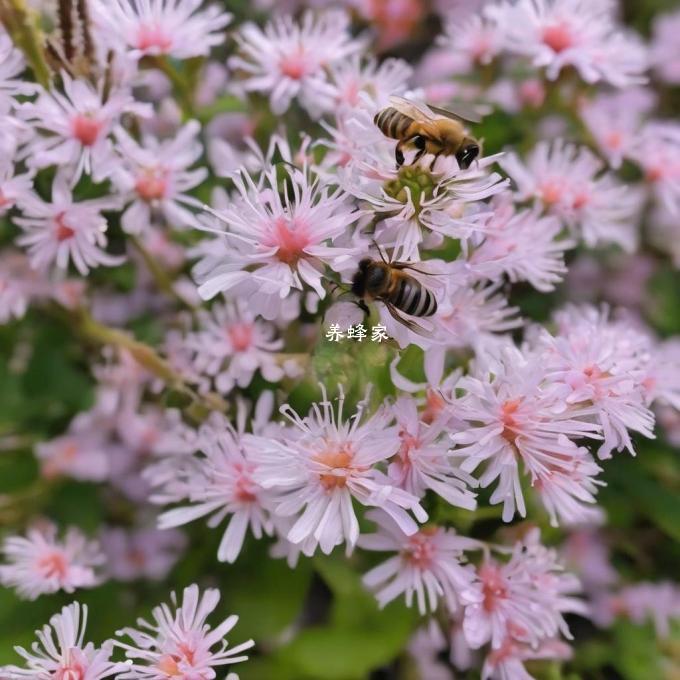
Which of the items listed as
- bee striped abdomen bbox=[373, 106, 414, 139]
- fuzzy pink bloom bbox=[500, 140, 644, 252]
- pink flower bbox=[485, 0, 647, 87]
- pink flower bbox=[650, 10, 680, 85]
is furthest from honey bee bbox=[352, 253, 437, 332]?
pink flower bbox=[650, 10, 680, 85]

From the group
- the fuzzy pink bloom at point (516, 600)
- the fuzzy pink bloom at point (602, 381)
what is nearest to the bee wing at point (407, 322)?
the fuzzy pink bloom at point (602, 381)

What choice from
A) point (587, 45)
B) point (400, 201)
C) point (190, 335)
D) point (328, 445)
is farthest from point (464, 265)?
point (587, 45)

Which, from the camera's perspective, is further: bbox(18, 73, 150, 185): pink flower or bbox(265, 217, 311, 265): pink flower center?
bbox(18, 73, 150, 185): pink flower

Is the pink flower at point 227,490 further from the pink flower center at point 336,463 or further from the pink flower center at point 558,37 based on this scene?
the pink flower center at point 558,37

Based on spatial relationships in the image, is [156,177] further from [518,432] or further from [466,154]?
[518,432]

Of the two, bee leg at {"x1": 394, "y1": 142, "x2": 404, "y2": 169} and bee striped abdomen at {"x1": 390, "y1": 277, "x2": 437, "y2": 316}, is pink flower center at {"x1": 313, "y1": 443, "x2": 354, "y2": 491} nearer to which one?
bee striped abdomen at {"x1": 390, "y1": 277, "x2": 437, "y2": 316}

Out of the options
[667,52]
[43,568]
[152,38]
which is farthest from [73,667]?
[667,52]
